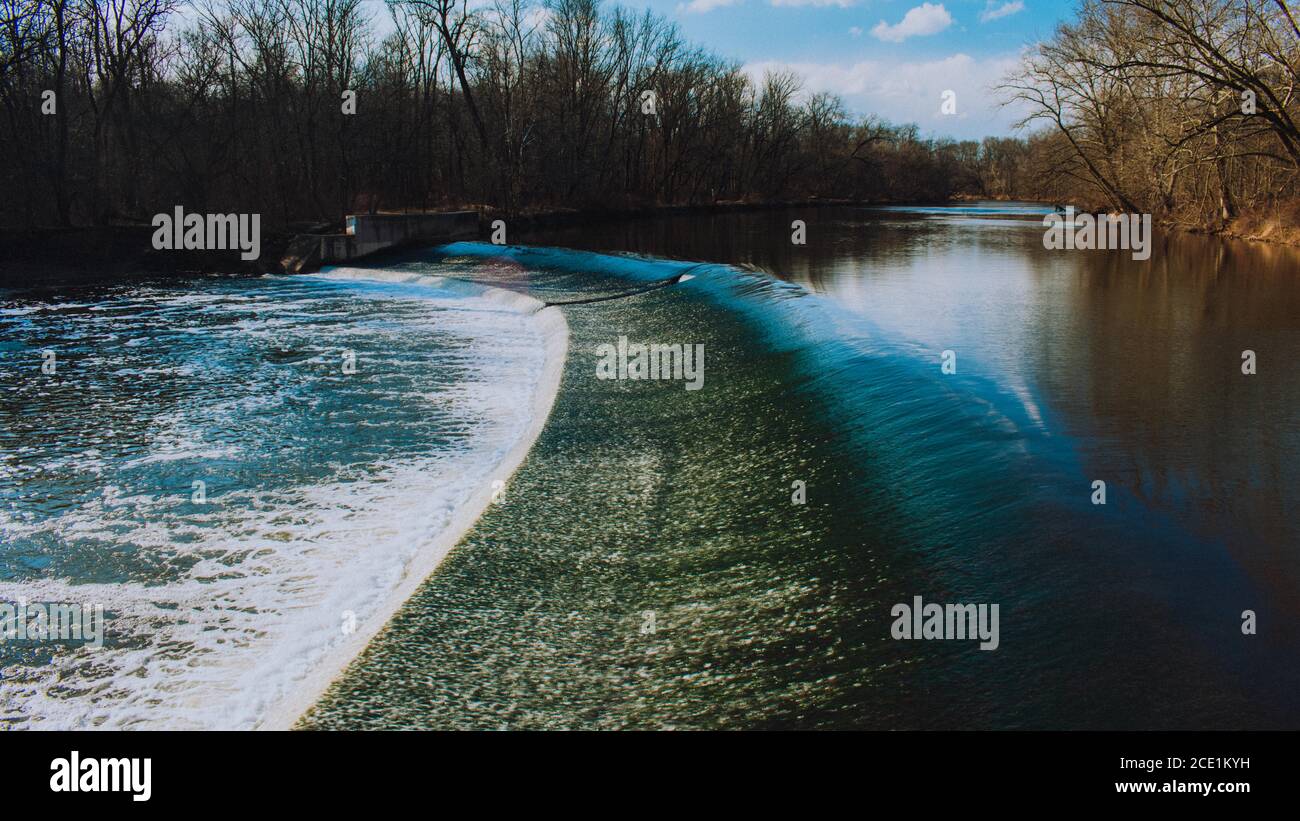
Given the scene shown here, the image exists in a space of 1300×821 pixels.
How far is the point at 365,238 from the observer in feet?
99.3

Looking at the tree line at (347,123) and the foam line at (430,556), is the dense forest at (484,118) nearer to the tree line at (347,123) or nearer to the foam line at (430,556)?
the tree line at (347,123)

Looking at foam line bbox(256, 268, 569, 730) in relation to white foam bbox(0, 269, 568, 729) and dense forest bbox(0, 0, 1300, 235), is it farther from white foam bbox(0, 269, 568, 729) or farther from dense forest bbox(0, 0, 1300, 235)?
dense forest bbox(0, 0, 1300, 235)

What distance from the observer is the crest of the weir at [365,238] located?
29281 mm

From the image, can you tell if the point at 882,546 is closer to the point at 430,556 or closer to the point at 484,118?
the point at 430,556

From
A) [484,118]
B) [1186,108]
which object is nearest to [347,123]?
[484,118]

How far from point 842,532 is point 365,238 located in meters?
26.0

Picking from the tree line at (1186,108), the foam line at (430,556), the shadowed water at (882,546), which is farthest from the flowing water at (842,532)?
the tree line at (1186,108)

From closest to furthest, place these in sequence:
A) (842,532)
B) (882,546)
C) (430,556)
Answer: (882,546)
(842,532)
(430,556)

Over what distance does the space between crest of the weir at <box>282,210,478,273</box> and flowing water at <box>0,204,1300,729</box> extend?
15.7m

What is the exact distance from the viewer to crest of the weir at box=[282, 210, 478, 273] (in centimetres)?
2928

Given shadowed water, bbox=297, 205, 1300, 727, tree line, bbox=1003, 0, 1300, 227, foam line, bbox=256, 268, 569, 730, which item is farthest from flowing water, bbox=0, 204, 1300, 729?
tree line, bbox=1003, 0, 1300, 227

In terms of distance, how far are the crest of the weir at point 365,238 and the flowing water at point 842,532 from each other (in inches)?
620
